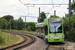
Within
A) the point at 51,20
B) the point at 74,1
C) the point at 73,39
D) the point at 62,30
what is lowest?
the point at 73,39

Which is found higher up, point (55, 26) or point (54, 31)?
point (55, 26)

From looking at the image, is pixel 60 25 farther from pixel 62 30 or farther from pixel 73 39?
pixel 73 39

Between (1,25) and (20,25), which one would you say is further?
(20,25)

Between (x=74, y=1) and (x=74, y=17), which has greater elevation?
(x=74, y=1)

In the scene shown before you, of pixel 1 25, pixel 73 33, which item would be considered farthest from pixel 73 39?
pixel 1 25

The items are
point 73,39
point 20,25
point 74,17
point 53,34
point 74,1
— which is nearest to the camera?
point 53,34

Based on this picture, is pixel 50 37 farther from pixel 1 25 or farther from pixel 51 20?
pixel 1 25

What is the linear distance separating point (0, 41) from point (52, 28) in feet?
21.3

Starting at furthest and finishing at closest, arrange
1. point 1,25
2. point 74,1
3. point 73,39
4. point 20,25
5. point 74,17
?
point 20,25 → point 1,25 → point 74,1 → point 73,39 → point 74,17

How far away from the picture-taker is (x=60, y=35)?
703 inches

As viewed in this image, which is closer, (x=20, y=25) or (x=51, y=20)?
(x=51, y=20)

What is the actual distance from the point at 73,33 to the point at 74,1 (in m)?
5.99

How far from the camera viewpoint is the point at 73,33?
864 inches

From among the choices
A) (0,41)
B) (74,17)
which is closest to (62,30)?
(74,17)
